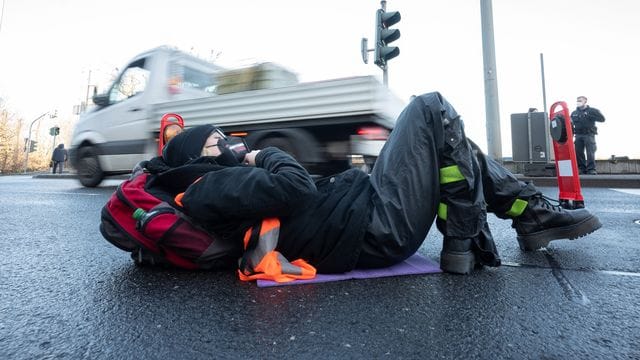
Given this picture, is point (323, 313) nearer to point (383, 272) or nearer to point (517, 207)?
point (383, 272)

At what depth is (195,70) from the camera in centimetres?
698

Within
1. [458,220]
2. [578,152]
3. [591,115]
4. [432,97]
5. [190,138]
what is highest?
[591,115]

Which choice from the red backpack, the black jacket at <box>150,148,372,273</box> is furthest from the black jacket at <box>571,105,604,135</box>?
the red backpack

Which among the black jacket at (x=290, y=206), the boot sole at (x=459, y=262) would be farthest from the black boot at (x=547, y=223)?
the black jacket at (x=290, y=206)

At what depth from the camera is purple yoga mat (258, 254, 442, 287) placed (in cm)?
165

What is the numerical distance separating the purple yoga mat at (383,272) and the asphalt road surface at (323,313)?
1.9 inches

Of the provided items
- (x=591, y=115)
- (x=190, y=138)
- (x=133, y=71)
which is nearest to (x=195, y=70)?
(x=133, y=71)

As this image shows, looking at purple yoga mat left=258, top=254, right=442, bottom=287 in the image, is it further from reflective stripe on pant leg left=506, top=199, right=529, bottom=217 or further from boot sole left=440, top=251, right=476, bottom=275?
reflective stripe on pant leg left=506, top=199, right=529, bottom=217

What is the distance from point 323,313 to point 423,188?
740 millimetres

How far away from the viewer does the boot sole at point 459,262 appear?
1714 mm

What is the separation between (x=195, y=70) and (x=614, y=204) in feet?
22.9

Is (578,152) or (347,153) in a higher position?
(578,152)

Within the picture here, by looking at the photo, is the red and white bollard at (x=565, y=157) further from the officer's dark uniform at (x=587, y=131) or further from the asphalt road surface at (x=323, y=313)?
the officer's dark uniform at (x=587, y=131)

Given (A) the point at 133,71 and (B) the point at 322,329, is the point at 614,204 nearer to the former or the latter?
(B) the point at 322,329
